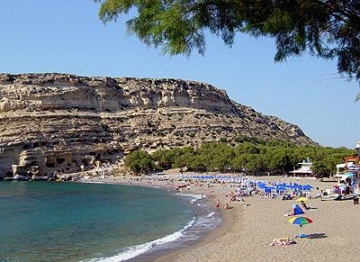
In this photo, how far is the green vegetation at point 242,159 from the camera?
7884cm

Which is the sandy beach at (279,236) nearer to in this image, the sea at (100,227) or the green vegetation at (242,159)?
the sea at (100,227)

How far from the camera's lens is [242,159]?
88.3m

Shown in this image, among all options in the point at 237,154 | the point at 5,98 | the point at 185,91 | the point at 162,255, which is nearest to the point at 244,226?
the point at 162,255

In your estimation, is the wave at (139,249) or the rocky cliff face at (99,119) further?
the rocky cliff face at (99,119)

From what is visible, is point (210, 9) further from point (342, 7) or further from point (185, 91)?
point (185, 91)

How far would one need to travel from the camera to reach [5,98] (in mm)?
113562

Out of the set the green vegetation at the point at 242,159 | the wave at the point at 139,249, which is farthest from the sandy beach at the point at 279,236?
the green vegetation at the point at 242,159

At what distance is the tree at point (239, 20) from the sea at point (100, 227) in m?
17.1

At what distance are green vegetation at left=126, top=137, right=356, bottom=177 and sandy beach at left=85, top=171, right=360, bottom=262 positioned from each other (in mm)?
38108

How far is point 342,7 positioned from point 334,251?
15.9 meters

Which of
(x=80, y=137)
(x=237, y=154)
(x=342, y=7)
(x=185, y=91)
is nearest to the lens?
(x=342, y=7)

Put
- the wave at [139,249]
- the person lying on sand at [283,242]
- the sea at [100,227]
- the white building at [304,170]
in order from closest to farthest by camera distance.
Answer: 1. the person lying on sand at [283,242]
2. the wave at [139,249]
3. the sea at [100,227]
4. the white building at [304,170]

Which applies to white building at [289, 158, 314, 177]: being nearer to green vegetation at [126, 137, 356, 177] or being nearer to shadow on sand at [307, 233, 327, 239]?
green vegetation at [126, 137, 356, 177]

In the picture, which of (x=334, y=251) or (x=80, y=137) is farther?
(x=80, y=137)
